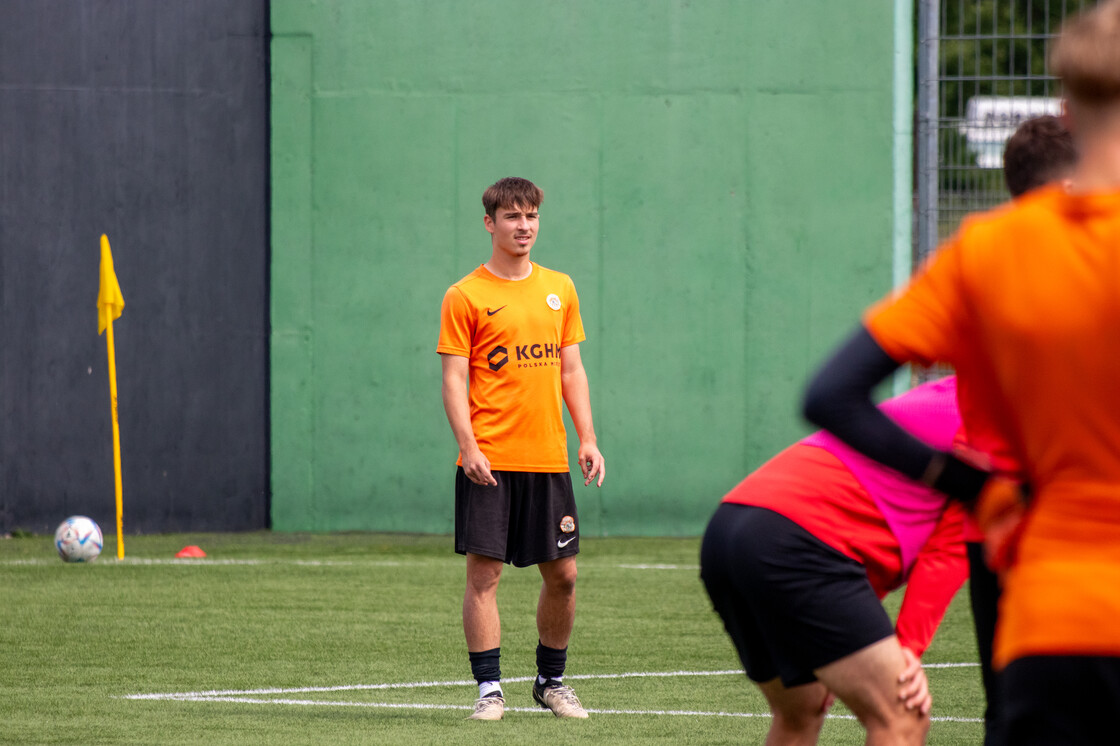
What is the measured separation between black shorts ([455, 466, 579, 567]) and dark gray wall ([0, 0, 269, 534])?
763 centimetres

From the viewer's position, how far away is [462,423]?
21.4 ft

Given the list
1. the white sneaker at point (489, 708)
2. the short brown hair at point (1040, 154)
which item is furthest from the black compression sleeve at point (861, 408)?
the white sneaker at point (489, 708)

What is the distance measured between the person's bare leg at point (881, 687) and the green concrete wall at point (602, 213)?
10.1 metres

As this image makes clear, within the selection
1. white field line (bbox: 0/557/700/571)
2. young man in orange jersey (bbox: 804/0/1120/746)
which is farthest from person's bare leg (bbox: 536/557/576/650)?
white field line (bbox: 0/557/700/571)

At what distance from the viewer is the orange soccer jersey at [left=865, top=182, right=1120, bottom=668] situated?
83.4 inches

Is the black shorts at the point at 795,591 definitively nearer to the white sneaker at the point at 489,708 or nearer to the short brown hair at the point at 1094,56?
the short brown hair at the point at 1094,56

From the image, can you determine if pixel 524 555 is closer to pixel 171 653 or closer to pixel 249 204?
pixel 171 653

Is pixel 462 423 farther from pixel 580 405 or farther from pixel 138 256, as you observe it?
pixel 138 256

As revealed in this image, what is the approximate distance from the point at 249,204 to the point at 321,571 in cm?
391

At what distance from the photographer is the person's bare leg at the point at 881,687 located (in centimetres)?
358

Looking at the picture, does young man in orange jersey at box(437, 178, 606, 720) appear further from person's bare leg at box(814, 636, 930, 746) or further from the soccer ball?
the soccer ball

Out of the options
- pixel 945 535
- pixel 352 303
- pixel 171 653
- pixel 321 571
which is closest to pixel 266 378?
pixel 352 303

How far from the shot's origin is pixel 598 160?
13734 millimetres

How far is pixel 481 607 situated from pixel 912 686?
3.14 metres
